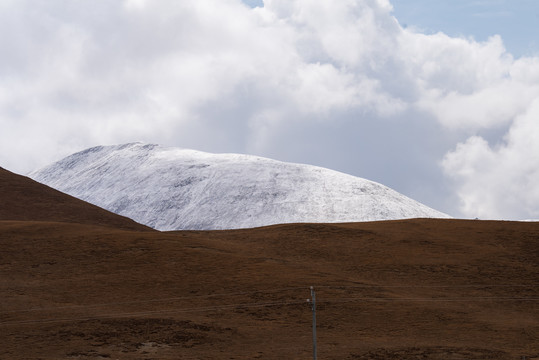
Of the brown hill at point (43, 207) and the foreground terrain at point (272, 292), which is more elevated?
the brown hill at point (43, 207)

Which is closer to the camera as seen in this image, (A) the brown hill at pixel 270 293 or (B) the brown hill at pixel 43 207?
(A) the brown hill at pixel 270 293

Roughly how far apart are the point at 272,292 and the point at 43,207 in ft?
140

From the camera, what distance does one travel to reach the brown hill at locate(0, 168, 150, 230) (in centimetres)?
7869

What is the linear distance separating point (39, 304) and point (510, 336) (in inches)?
1173

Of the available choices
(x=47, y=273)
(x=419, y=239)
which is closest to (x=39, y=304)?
(x=47, y=273)

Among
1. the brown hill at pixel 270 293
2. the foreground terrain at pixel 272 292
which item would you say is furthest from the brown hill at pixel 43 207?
the brown hill at pixel 270 293

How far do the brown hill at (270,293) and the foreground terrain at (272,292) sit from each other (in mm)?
130

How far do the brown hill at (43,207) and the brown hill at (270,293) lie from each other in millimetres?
15843

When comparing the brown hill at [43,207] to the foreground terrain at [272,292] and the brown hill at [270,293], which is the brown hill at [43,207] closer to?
the foreground terrain at [272,292]

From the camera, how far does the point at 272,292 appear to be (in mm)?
49062

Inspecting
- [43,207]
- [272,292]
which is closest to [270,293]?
[272,292]

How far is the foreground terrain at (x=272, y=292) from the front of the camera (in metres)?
39.5

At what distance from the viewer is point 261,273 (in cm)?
5347

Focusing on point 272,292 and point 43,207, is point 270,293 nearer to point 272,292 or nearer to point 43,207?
point 272,292
